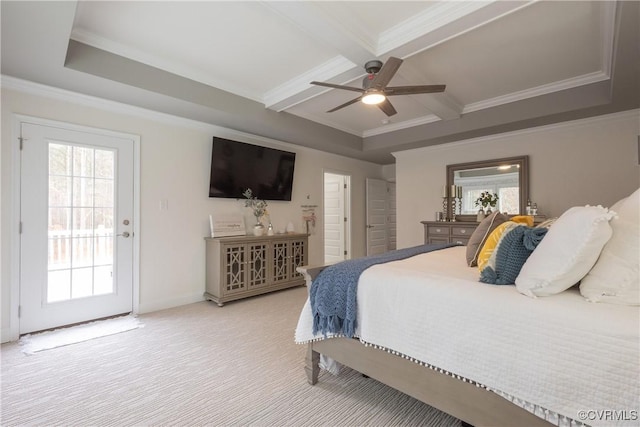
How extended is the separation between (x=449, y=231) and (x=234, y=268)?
3086 mm

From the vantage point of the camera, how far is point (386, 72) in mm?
2188

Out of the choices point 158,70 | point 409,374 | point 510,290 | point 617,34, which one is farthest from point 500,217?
point 158,70

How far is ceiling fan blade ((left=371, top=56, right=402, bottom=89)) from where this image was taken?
6.84 ft

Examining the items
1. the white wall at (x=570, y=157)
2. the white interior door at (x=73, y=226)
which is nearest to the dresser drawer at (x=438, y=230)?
the white wall at (x=570, y=157)

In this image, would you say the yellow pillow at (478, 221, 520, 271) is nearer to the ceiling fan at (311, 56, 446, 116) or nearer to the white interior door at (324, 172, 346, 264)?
the ceiling fan at (311, 56, 446, 116)

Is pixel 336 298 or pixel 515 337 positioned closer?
pixel 515 337

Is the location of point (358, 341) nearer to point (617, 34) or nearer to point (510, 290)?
point (510, 290)

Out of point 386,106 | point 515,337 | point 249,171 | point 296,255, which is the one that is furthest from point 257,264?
point 515,337

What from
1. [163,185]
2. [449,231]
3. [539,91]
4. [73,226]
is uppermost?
[539,91]

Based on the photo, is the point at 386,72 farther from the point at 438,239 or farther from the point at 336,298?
the point at 438,239

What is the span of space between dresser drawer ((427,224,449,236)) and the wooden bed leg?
3193 millimetres

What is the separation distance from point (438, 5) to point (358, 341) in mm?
2298

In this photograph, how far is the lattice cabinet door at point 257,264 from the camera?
392 centimetres

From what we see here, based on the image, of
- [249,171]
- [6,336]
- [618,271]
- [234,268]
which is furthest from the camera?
[249,171]
